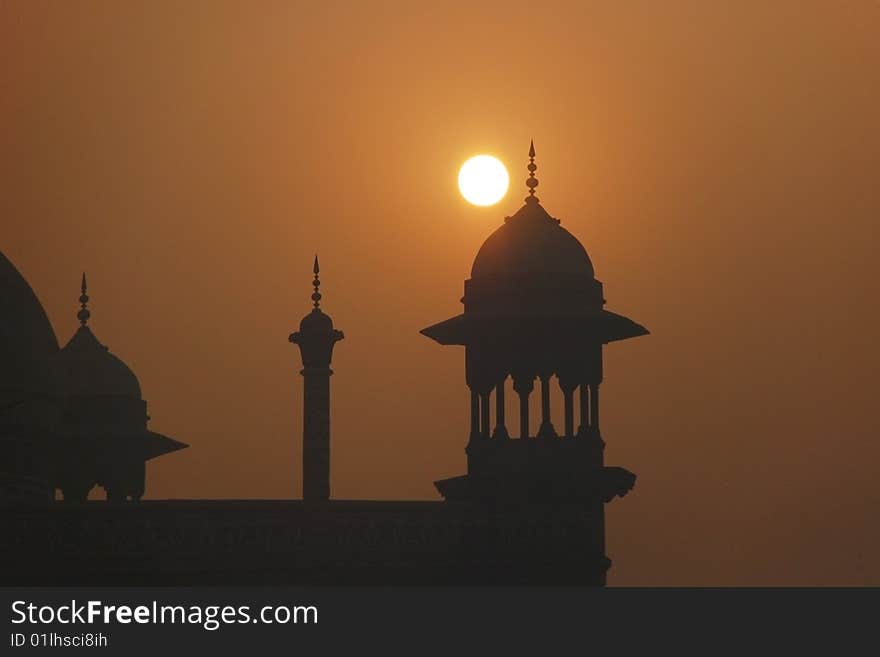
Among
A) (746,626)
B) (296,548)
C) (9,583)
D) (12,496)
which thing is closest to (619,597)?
(746,626)

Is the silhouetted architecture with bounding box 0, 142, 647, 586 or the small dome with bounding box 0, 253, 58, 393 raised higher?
the small dome with bounding box 0, 253, 58, 393

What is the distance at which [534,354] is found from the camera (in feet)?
91.7

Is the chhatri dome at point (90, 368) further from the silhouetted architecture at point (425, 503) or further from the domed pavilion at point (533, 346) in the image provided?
the domed pavilion at point (533, 346)

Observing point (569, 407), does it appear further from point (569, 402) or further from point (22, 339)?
point (22, 339)

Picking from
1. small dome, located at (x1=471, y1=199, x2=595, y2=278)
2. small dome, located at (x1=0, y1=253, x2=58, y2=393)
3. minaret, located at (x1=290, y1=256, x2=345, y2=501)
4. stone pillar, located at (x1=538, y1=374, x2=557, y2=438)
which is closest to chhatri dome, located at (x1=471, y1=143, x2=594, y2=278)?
small dome, located at (x1=471, y1=199, x2=595, y2=278)

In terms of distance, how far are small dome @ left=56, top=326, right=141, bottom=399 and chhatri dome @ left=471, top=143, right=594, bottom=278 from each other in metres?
7.23

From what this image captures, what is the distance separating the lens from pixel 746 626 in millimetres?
25219

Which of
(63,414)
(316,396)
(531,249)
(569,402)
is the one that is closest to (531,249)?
(531,249)

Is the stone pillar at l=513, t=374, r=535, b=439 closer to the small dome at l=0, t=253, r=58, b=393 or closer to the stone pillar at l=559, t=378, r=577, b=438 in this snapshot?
the stone pillar at l=559, t=378, r=577, b=438

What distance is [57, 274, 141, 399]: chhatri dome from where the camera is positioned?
33.3 metres

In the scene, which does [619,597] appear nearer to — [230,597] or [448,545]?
[448,545]


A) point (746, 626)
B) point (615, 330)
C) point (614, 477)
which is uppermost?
point (615, 330)

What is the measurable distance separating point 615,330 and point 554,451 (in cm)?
170

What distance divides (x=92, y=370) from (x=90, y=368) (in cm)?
4
